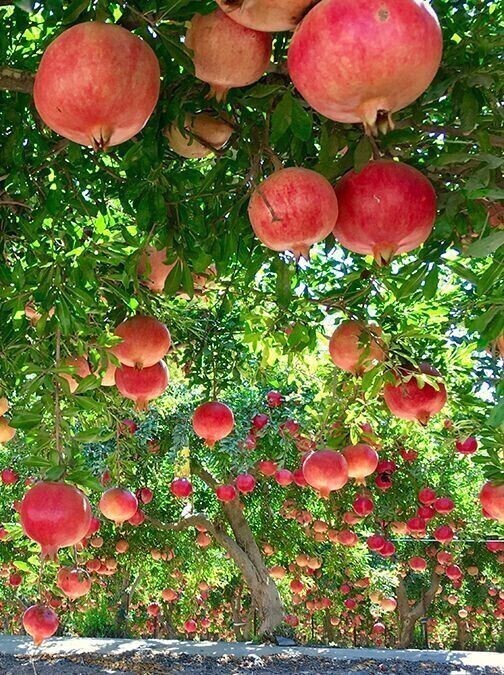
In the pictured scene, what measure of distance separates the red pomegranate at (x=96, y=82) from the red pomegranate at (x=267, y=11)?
6.3 inches

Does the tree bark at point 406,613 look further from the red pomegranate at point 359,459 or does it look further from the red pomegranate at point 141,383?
the red pomegranate at point 141,383

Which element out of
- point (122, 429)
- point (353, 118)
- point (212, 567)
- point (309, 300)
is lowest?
point (212, 567)

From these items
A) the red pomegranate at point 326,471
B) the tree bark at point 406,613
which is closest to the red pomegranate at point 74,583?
the red pomegranate at point 326,471

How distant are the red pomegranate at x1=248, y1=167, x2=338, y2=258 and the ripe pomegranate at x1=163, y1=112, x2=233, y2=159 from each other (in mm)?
381

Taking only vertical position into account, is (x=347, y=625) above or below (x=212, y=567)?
below

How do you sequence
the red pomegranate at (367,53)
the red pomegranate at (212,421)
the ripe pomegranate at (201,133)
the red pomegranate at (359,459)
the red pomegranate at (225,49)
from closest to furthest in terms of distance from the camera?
1. the red pomegranate at (367,53)
2. the red pomegranate at (225,49)
3. the ripe pomegranate at (201,133)
4. the red pomegranate at (212,421)
5. the red pomegranate at (359,459)

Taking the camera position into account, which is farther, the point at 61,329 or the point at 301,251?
the point at 61,329

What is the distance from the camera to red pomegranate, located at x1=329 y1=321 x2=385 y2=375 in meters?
2.30

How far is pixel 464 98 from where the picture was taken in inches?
56.6

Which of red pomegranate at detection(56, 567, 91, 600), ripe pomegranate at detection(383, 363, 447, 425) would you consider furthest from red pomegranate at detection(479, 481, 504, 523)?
red pomegranate at detection(56, 567, 91, 600)

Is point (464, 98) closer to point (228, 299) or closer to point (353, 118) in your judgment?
point (353, 118)

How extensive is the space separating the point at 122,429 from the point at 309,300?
1460 millimetres

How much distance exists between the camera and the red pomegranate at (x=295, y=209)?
1146 millimetres

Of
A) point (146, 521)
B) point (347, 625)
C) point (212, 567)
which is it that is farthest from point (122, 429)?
point (347, 625)
